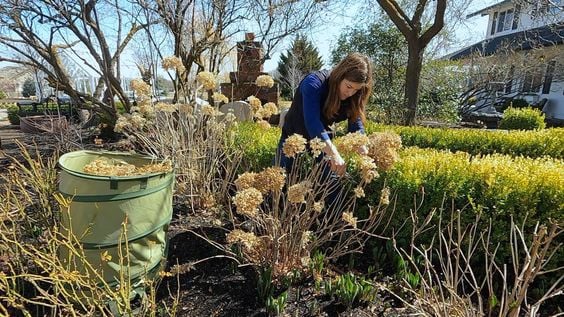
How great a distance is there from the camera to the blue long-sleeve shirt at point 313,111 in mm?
2232

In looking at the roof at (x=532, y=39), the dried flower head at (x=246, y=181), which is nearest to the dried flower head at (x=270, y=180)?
the dried flower head at (x=246, y=181)

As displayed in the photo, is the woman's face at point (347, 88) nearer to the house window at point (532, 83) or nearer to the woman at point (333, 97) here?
the woman at point (333, 97)

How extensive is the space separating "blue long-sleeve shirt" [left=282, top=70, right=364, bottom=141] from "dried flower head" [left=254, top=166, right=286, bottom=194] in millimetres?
401

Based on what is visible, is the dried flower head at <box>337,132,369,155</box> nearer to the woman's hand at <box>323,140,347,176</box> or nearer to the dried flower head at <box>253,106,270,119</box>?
the woman's hand at <box>323,140,347,176</box>

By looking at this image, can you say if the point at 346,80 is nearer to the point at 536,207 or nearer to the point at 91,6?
the point at 536,207

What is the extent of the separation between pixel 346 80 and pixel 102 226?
1.76 metres

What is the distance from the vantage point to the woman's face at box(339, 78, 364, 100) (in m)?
2.28

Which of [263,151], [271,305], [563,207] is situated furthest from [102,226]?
[563,207]

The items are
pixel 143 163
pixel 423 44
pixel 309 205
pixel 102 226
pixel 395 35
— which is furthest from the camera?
pixel 395 35

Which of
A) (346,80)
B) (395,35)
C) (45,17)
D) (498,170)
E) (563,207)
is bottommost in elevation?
(563,207)

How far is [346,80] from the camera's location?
7.48ft

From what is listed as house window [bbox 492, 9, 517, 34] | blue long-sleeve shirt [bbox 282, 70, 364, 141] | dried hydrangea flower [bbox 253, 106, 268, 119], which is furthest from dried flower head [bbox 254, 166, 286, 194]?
house window [bbox 492, 9, 517, 34]

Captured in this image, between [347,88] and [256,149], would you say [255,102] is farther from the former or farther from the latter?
[347,88]

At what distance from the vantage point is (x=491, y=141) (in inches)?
175
